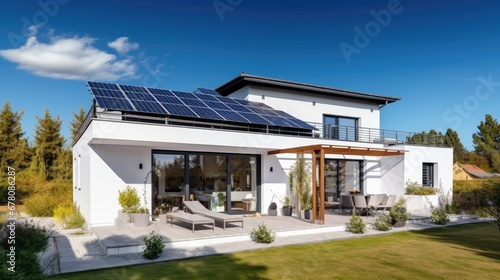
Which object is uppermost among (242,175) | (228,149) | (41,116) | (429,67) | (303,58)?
(303,58)

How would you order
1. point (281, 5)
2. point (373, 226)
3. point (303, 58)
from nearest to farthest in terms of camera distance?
point (373, 226)
point (281, 5)
point (303, 58)

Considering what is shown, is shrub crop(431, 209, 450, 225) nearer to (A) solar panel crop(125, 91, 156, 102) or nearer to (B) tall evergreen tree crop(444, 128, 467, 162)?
(A) solar panel crop(125, 91, 156, 102)

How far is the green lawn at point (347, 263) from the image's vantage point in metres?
7.84

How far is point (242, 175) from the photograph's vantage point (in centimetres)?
1678

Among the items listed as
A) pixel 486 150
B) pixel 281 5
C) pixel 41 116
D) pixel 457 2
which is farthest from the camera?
pixel 486 150

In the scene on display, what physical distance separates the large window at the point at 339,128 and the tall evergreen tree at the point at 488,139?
37.4 meters

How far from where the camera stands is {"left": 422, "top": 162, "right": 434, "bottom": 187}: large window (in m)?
22.3

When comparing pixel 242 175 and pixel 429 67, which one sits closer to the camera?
pixel 242 175

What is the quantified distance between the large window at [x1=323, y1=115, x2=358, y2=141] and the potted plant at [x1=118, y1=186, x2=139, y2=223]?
12.2 m

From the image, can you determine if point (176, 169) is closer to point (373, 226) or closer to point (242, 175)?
point (242, 175)

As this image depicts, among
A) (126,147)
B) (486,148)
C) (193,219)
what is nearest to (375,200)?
(193,219)

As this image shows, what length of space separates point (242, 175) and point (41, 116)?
24887 millimetres

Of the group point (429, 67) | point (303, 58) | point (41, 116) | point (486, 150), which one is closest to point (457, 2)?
point (429, 67)

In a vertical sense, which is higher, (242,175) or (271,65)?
(271,65)
